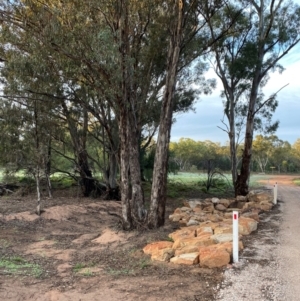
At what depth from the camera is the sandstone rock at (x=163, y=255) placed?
6448 mm

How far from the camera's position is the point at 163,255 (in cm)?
650

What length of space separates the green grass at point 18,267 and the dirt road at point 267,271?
10.9 ft

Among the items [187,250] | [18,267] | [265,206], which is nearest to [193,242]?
[187,250]

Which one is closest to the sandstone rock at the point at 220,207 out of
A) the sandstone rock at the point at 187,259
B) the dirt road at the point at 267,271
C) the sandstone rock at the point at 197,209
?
the sandstone rock at the point at 197,209

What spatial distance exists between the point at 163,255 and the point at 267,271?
1857 mm

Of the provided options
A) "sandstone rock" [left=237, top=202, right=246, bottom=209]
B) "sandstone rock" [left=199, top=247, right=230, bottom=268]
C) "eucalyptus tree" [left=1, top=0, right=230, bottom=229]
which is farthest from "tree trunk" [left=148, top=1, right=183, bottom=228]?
"sandstone rock" [left=237, top=202, right=246, bottom=209]

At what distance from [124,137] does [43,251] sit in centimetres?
348

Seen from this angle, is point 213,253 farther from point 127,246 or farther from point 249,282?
point 127,246

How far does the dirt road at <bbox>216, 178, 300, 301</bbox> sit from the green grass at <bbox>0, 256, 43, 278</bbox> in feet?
10.9

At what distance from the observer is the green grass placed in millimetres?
6226

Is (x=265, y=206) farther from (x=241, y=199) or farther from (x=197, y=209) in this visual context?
(x=241, y=199)

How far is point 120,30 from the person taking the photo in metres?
9.17

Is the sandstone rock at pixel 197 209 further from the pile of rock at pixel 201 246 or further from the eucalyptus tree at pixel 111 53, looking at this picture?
the eucalyptus tree at pixel 111 53

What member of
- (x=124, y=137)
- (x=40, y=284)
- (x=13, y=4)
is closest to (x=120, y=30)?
(x=124, y=137)
